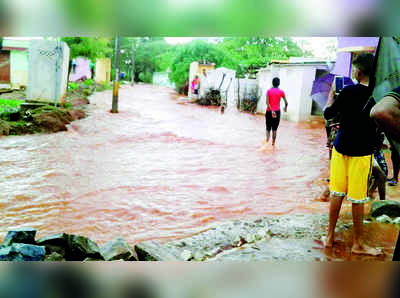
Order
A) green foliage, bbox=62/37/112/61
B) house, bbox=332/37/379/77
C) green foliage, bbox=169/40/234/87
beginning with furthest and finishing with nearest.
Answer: green foliage, bbox=169/40/234/87 → green foliage, bbox=62/37/112/61 → house, bbox=332/37/379/77

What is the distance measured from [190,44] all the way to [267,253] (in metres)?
25.8

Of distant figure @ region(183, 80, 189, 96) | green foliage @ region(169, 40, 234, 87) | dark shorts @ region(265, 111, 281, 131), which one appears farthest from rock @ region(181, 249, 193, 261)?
distant figure @ region(183, 80, 189, 96)

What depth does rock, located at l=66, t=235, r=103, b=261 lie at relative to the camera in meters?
2.89

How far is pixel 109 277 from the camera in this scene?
74 centimetres

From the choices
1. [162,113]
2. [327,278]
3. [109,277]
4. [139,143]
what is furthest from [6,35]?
[162,113]

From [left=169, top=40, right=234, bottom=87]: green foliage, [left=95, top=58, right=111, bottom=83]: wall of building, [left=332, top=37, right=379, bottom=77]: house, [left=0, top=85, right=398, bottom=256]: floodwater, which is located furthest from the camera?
[left=95, top=58, right=111, bottom=83]: wall of building

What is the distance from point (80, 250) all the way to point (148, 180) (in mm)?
3451

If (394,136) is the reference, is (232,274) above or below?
below

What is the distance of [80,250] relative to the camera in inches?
115

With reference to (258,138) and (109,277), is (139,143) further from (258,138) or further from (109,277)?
(109,277)

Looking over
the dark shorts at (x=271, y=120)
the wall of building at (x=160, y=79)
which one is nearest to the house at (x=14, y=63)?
the dark shorts at (x=271, y=120)

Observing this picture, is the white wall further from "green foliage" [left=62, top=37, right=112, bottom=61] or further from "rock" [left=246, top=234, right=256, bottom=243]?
"rock" [left=246, top=234, right=256, bottom=243]

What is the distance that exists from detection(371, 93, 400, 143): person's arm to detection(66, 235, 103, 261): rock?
7.47 ft

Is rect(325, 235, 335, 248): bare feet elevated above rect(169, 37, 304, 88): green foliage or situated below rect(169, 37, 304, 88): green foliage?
below
